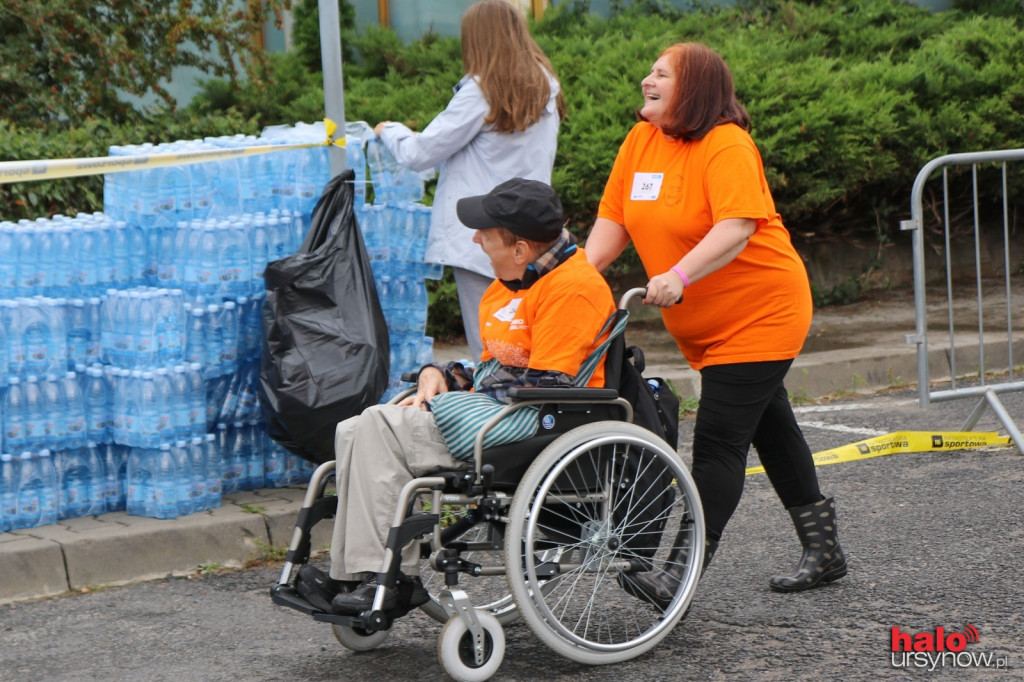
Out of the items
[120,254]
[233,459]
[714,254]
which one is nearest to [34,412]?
[120,254]

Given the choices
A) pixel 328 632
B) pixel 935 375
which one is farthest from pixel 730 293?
pixel 935 375

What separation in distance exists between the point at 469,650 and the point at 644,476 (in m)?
0.71

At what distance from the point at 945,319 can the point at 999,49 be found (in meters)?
2.31

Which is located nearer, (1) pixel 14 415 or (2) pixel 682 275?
(2) pixel 682 275

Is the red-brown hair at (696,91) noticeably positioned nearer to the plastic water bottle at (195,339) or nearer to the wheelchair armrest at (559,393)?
the wheelchair armrest at (559,393)

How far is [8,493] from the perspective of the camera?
4.82m

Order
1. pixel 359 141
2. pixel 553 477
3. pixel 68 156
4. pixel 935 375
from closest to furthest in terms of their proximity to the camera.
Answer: pixel 553 477 < pixel 359 141 < pixel 68 156 < pixel 935 375

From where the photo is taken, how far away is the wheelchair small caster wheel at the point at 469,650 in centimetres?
344

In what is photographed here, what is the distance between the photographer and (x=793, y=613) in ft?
13.2

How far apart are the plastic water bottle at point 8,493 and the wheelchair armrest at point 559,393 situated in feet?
7.45

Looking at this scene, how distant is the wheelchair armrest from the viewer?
3480mm

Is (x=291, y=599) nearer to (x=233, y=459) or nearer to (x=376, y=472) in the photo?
(x=376, y=472)

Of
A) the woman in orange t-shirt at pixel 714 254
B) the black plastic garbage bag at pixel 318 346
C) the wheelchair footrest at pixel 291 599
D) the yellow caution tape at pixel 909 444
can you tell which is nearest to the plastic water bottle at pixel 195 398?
the black plastic garbage bag at pixel 318 346

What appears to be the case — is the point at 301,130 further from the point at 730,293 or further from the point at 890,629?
the point at 890,629
